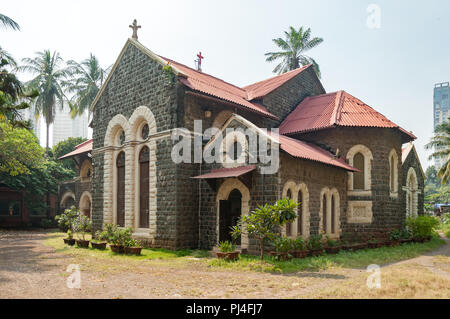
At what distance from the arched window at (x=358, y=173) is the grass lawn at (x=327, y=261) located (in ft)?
10.8

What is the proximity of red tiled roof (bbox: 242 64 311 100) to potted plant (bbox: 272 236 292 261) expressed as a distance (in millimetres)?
9109

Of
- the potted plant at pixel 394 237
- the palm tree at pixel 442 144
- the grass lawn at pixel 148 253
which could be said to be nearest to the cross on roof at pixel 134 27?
the grass lawn at pixel 148 253

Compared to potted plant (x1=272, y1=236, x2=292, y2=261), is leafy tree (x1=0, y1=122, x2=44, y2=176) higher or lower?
higher

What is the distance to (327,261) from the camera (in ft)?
41.4

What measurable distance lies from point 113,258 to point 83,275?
379cm

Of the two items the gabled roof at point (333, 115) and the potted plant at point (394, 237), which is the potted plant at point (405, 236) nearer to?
the potted plant at point (394, 237)

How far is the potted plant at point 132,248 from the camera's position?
50.0 feet

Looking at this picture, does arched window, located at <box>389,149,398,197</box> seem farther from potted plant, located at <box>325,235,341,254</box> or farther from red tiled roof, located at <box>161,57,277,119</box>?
red tiled roof, located at <box>161,57,277,119</box>

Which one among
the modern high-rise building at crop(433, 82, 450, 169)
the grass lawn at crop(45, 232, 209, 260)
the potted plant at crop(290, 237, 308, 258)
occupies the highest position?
the modern high-rise building at crop(433, 82, 450, 169)

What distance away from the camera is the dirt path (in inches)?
327

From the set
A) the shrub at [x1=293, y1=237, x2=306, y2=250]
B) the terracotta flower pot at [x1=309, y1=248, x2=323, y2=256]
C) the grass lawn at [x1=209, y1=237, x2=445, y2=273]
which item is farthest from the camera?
the terracotta flower pot at [x1=309, y1=248, x2=323, y2=256]

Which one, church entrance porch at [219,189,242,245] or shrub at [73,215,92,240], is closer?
church entrance porch at [219,189,242,245]

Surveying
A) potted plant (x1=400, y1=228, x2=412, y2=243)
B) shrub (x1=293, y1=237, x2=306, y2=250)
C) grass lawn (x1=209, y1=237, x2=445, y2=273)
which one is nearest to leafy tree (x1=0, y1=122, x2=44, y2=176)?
grass lawn (x1=209, y1=237, x2=445, y2=273)

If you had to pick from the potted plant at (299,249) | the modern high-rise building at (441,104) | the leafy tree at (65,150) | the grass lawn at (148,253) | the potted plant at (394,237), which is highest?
the modern high-rise building at (441,104)
